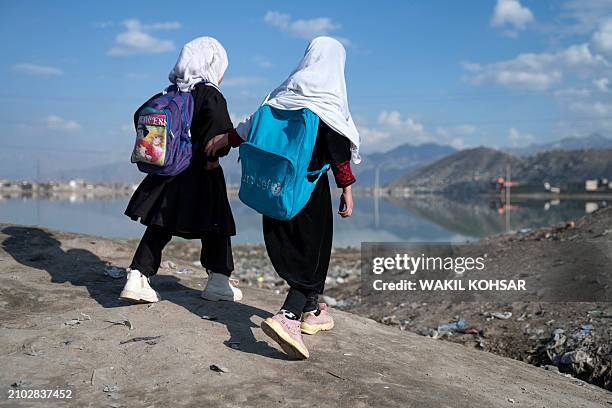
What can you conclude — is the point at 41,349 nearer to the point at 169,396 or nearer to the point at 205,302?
the point at 169,396

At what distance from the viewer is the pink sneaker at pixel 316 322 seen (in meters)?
3.60

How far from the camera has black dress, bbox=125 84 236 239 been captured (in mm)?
3701

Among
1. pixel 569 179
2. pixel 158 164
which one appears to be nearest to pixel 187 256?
pixel 158 164

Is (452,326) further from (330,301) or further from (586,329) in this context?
(330,301)

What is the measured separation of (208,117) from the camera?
145 inches

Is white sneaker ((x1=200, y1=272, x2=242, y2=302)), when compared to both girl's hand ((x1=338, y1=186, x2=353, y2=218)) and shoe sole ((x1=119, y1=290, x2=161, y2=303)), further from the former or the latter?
girl's hand ((x1=338, y1=186, x2=353, y2=218))

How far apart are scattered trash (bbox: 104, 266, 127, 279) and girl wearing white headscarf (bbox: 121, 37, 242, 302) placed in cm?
120

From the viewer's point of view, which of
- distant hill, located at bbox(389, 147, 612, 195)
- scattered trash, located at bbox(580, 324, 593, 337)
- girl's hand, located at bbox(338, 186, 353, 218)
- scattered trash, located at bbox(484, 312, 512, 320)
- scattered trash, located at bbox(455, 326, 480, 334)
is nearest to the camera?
girl's hand, located at bbox(338, 186, 353, 218)

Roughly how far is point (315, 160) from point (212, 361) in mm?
1192

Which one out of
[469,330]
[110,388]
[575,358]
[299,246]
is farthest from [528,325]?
[110,388]

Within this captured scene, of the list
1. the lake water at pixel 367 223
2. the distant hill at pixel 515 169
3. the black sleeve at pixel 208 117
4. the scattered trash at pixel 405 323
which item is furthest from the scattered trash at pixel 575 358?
the distant hill at pixel 515 169

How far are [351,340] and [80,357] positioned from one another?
63.1 inches

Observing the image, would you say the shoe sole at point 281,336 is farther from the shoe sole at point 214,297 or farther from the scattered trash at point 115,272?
the scattered trash at point 115,272

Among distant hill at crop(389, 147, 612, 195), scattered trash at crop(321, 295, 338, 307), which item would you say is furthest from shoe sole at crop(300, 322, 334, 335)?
distant hill at crop(389, 147, 612, 195)
